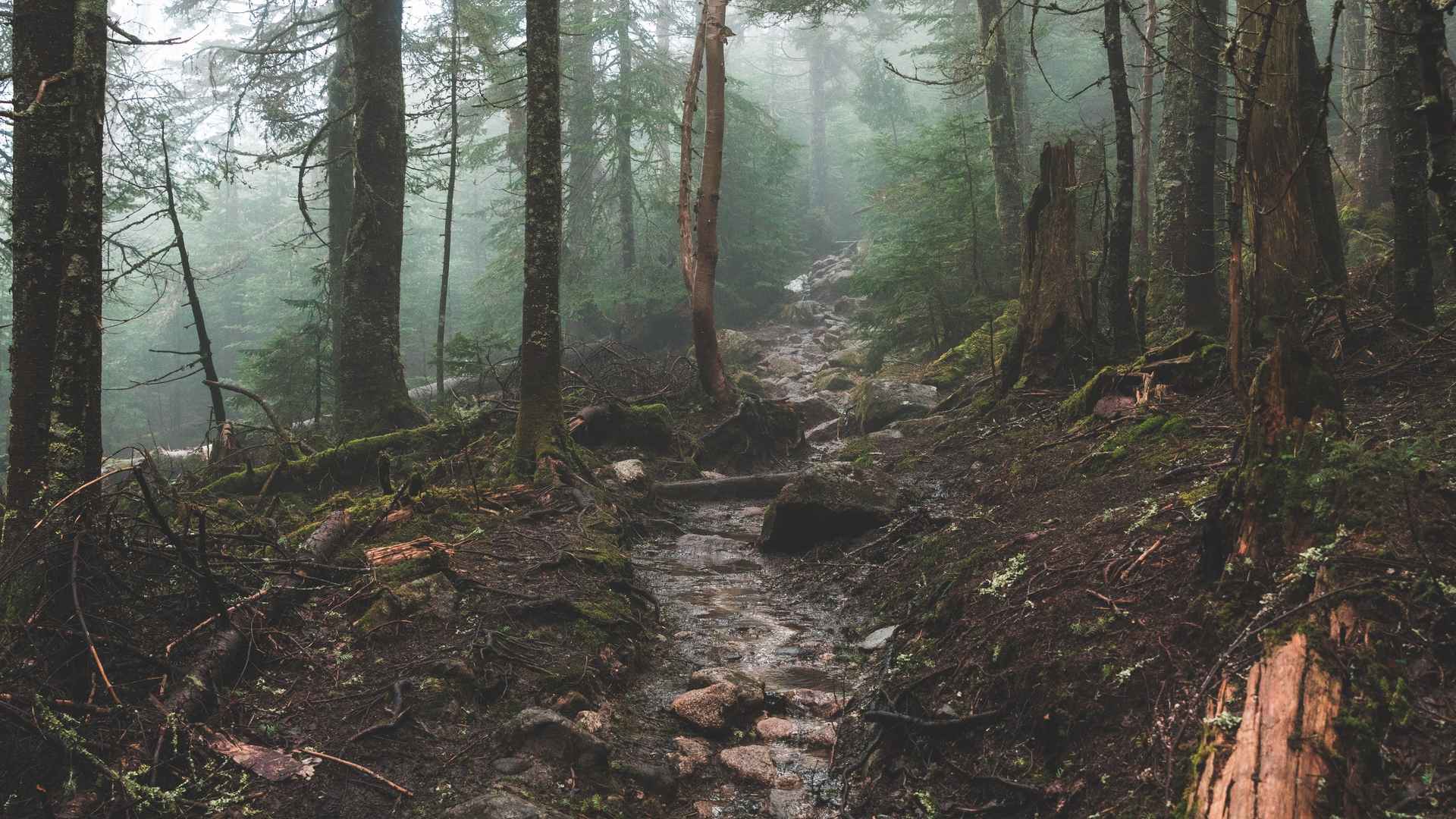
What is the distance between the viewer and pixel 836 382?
18.9 m

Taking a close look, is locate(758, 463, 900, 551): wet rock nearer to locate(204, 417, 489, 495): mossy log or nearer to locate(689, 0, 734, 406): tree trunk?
locate(204, 417, 489, 495): mossy log

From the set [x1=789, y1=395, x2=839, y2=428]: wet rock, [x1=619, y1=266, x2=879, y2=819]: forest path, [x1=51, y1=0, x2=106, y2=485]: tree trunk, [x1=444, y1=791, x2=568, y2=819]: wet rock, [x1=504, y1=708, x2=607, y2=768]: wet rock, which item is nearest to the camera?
[x1=444, y1=791, x2=568, y2=819]: wet rock

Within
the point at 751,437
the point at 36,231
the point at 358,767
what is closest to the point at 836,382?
the point at 751,437

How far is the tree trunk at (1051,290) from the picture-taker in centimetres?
868

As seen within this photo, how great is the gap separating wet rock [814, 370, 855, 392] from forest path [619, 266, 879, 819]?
11228 millimetres

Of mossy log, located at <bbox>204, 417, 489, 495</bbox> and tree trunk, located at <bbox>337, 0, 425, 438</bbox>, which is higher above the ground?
tree trunk, located at <bbox>337, 0, 425, 438</bbox>

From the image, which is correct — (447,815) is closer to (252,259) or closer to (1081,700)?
(1081,700)

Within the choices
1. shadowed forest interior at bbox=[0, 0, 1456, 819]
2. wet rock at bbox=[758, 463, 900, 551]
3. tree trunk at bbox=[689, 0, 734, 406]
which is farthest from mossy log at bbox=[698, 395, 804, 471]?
wet rock at bbox=[758, 463, 900, 551]

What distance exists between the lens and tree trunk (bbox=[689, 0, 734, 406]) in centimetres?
1244

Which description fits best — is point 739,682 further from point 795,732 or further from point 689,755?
point 689,755

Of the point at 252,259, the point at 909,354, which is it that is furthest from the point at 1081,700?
the point at 252,259

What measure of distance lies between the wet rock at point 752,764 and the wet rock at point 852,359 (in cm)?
1653

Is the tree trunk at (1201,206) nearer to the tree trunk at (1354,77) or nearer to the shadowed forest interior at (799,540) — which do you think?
the shadowed forest interior at (799,540)

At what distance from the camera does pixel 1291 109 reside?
21.5ft
